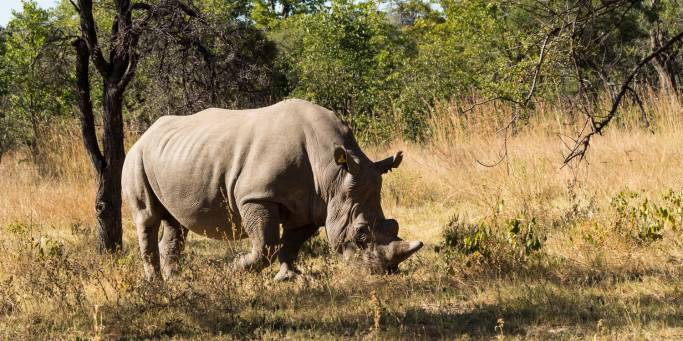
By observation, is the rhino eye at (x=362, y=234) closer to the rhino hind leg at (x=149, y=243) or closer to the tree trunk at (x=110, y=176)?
the rhino hind leg at (x=149, y=243)

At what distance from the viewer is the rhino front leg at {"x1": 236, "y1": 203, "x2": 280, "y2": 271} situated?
637 centimetres

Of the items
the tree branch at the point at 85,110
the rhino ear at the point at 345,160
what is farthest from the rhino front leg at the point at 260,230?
the tree branch at the point at 85,110

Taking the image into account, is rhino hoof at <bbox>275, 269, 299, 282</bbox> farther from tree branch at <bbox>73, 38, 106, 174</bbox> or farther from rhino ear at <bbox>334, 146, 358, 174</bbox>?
tree branch at <bbox>73, 38, 106, 174</bbox>

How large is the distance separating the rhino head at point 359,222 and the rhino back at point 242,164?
0.19 metres

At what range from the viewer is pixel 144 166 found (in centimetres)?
725

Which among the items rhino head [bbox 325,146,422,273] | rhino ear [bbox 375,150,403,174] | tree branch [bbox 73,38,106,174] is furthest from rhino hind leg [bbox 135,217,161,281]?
rhino ear [bbox 375,150,403,174]

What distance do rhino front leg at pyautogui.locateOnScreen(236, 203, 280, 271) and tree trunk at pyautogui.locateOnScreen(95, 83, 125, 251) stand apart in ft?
8.13

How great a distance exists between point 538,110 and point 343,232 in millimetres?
8007

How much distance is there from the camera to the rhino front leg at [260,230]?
6.37 m

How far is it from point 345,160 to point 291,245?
3.51 feet

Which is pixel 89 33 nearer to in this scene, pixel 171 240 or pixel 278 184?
pixel 171 240

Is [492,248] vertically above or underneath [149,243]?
underneath

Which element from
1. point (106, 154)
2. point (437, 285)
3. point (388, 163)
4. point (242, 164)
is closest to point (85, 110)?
point (106, 154)

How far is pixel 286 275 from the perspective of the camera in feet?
22.2
